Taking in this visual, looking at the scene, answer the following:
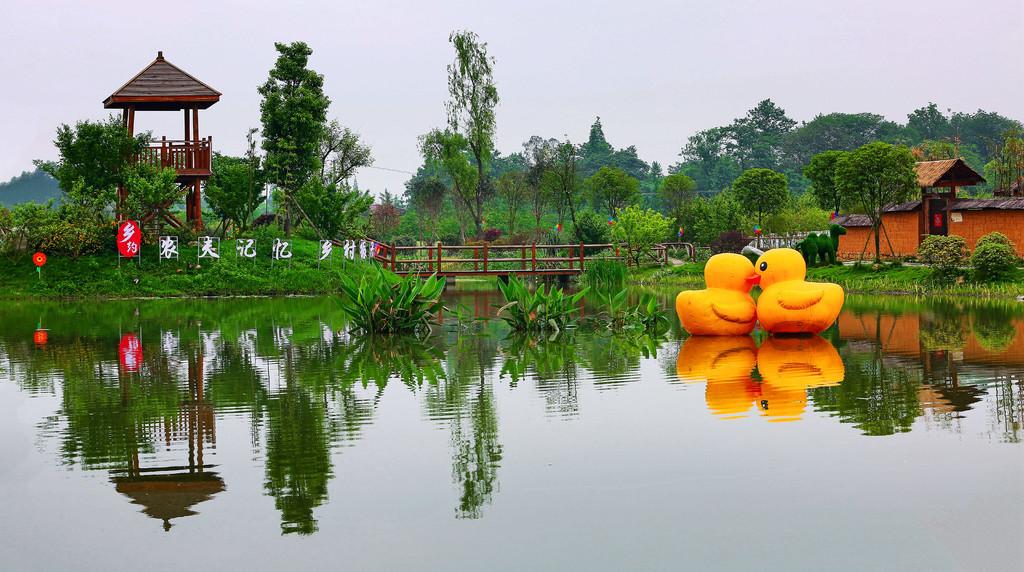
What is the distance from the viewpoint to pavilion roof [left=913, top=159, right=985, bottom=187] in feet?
88.7

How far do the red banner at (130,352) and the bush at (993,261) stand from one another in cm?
1721

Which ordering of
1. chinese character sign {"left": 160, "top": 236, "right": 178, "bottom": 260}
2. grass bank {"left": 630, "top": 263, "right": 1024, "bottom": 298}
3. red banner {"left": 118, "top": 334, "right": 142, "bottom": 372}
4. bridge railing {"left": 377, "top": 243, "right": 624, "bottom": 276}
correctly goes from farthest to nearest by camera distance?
bridge railing {"left": 377, "top": 243, "right": 624, "bottom": 276}
chinese character sign {"left": 160, "top": 236, "right": 178, "bottom": 260}
grass bank {"left": 630, "top": 263, "right": 1024, "bottom": 298}
red banner {"left": 118, "top": 334, "right": 142, "bottom": 372}

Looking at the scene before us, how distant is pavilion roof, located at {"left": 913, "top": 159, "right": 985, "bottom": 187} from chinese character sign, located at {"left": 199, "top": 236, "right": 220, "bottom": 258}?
18823mm

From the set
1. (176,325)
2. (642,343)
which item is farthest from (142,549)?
(176,325)

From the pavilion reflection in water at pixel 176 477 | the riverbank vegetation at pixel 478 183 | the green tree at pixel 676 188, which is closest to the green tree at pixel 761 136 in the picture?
the riverbank vegetation at pixel 478 183

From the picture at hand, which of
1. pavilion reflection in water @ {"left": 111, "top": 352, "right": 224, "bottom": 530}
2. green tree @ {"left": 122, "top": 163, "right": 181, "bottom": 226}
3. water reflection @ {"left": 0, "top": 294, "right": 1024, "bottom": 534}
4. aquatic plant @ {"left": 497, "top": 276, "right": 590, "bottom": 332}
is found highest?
green tree @ {"left": 122, "top": 163, "right": 181, "bottom": 226}

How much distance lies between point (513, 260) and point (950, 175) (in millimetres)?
12225

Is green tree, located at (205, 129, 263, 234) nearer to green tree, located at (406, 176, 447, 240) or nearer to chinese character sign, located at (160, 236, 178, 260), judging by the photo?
chinese character sign, located at (160, 236, 178, 260)

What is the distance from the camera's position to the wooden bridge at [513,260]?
29125 millimetres

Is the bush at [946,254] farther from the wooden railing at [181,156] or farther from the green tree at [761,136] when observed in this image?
the green tree at [761,136]

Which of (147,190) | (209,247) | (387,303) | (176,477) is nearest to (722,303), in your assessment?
(387,303)

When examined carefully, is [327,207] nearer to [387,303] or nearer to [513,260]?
[513,260]

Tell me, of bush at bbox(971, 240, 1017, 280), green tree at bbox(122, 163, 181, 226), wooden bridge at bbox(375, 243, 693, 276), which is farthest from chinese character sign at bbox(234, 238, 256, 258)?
bush at bbox(971, 240, 1017, 280)

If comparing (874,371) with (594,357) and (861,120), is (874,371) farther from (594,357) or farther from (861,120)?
(861,120)
